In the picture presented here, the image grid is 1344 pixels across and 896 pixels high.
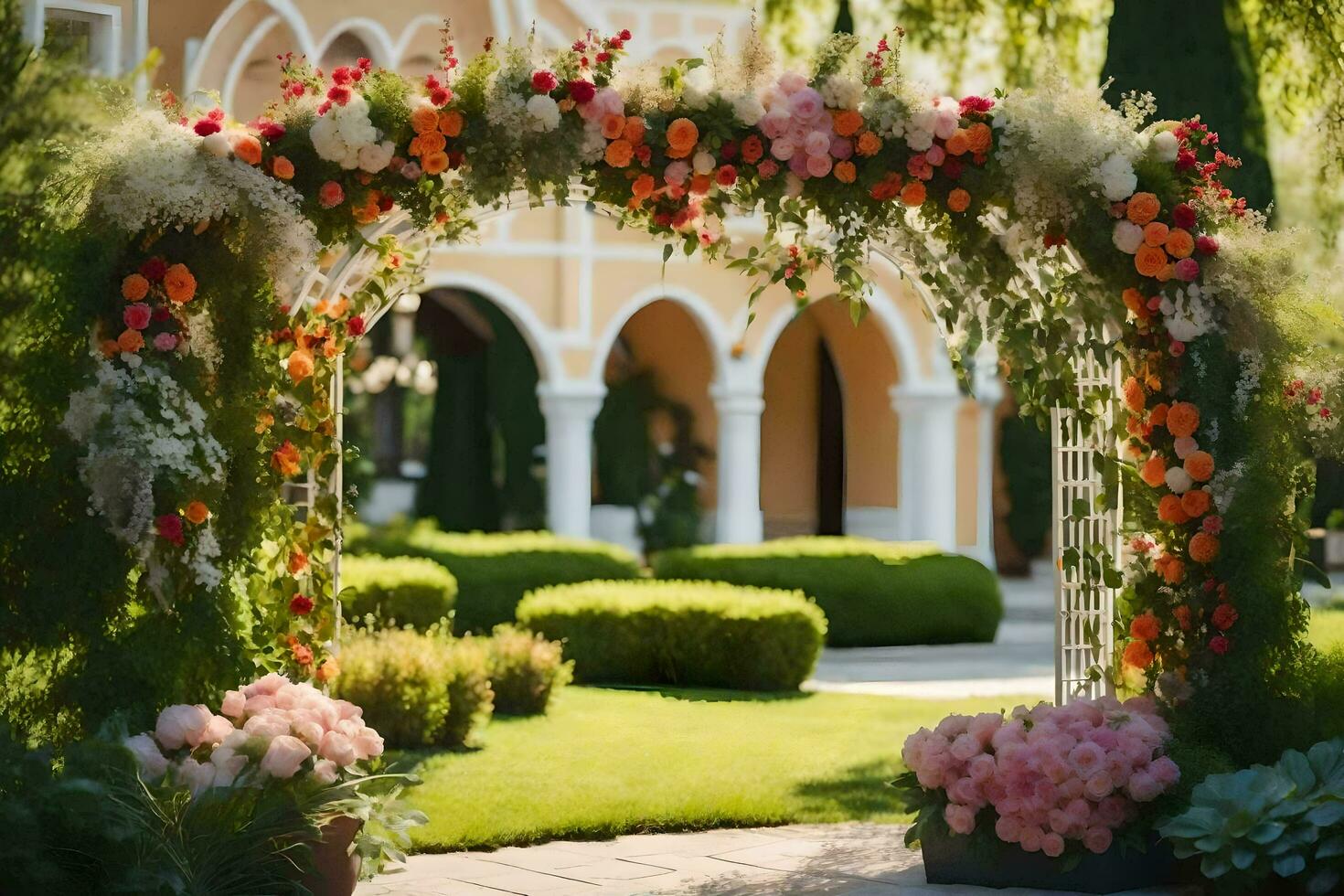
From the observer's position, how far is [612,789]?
8.96 metres

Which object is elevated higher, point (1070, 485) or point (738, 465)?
point (738, 465)

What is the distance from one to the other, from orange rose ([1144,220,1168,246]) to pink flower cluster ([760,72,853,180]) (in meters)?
1.13

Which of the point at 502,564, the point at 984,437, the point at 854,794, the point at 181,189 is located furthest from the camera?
the point at 984,437

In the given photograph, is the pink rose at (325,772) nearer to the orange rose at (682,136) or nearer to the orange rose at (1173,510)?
the orange rose at (682,136)

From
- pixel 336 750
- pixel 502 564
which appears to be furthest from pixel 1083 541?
pixel 502 564

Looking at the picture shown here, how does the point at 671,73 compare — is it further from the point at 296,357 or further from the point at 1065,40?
the point at 1065,40

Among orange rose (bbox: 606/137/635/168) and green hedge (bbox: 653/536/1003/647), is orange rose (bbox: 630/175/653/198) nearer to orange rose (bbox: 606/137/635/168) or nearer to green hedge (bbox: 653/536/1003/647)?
orange rose (bbox: 606/137/635/168)

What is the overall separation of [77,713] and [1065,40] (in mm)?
13924

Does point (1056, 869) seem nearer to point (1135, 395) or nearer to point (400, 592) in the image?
point (1135, 395)

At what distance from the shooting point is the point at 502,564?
15703 mm

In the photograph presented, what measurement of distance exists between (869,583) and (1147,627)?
31.8ft

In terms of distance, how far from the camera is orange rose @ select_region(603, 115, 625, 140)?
659 cm

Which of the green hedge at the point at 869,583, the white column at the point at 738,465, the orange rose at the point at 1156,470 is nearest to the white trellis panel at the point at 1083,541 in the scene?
the orange rose at the point at 1156,470

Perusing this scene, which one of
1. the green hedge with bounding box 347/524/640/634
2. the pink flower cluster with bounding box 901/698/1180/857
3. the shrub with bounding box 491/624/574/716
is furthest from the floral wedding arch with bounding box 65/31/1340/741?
the green hedge with bounding box 347/524/640/634
